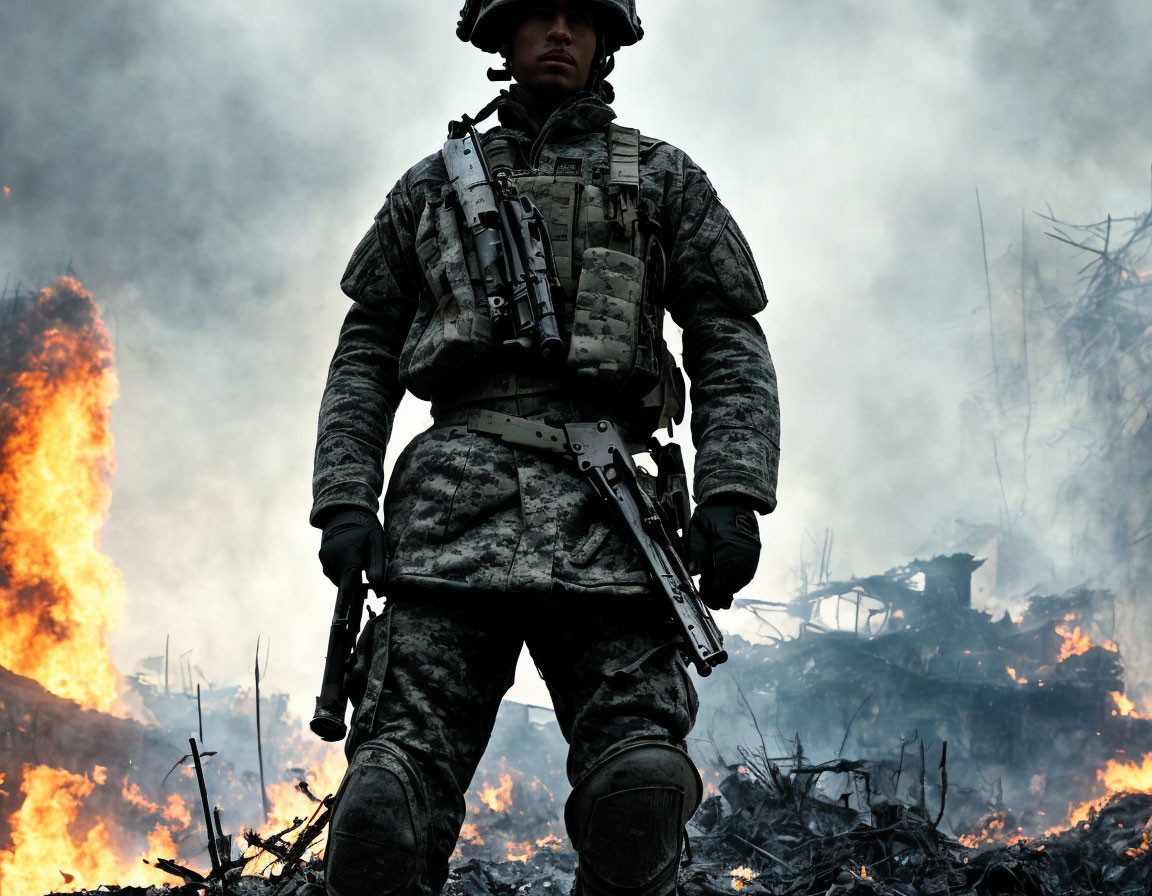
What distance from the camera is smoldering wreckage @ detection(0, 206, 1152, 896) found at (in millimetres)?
15906

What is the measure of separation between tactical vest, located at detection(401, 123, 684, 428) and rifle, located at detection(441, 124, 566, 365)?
0.04 metres

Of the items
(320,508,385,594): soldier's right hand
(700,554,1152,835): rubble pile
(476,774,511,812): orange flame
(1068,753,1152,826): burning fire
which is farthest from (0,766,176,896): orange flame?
(1068,753,1152,826): burning fire

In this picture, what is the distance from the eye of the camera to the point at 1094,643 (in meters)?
23.7

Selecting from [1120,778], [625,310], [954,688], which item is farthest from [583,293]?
[954,688]

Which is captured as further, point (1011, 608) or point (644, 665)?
point (1011, 608)

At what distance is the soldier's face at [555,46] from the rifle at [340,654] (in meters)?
1.27

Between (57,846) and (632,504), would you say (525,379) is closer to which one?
(632,504)

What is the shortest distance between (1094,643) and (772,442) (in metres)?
24.3

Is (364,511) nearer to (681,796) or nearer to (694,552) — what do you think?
(694,552)

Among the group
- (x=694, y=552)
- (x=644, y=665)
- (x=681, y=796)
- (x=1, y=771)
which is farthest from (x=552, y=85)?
(x=1, y=771)

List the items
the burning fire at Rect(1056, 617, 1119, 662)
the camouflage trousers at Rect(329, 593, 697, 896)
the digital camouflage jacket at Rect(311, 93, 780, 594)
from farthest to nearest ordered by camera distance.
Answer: the burning fire at Rect(1056, 617, 1119, 662)
the digital camouflage jacket at Rect(311, 93, 780, 594)
the camouflage trousers at Rect(329, 593, 697, 896)

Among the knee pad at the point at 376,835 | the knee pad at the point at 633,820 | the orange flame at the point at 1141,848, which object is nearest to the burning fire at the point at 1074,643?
the orange flame at the point at 1141,848

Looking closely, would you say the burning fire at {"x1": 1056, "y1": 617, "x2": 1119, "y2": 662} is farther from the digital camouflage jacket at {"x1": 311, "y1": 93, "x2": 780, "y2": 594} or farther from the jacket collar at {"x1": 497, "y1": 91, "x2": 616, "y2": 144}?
the jacket collar at {"x1": 497, "y1": 91, "x2": 616, "y2": 144}

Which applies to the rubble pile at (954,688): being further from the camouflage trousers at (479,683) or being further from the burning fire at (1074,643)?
the camouflage trousers at (479,683)
